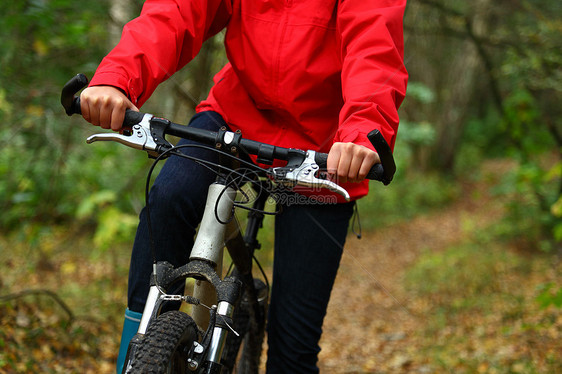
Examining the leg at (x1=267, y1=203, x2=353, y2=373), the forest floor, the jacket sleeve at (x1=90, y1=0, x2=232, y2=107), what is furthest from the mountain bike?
the forest floor

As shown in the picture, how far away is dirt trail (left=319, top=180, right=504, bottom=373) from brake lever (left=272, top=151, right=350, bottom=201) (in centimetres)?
187

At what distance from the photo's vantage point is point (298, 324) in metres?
2.37

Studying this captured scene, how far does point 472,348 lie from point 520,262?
272 centimetres

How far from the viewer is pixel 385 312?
6.76m

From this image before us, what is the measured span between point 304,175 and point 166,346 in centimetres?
66

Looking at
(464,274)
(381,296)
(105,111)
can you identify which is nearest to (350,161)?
(105,111)

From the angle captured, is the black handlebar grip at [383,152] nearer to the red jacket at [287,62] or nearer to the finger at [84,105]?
the red jacket at [287,62]

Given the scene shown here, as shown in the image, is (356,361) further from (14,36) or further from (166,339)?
(14,36)

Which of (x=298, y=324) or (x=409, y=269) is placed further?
(x=409, y=269)

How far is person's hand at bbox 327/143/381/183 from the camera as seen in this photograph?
1.56 metres

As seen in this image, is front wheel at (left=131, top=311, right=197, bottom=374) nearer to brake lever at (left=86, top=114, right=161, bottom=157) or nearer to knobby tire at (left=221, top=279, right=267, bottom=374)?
brake lever at (left=86, top=114, right=161, bottom=157)

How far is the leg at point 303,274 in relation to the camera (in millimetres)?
2312

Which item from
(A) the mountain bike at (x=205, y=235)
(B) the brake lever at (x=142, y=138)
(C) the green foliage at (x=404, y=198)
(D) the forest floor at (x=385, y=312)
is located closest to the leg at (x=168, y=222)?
(A) the mountain bike at (x=205, y=235)

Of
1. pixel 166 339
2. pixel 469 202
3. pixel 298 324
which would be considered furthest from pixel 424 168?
pixel 166 339
